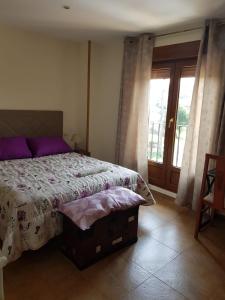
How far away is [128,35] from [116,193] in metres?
2.53

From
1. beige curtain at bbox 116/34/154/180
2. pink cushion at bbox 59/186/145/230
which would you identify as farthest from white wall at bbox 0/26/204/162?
pink cushion at bbox 59/186/145/230

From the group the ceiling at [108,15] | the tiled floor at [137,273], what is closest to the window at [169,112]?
the ceiling at [108,15]

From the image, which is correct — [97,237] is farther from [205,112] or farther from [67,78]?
[67,78]

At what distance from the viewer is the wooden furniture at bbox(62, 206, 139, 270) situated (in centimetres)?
197

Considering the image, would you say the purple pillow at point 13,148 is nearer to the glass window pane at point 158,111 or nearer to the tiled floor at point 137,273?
the tiled floor at point 137,273

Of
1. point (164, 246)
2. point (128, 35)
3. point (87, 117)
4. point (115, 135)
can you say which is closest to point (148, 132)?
point (115, 135)

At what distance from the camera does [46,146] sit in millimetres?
3533

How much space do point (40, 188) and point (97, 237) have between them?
68 cm

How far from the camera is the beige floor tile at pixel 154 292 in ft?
5.66

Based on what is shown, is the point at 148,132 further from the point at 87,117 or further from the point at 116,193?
the point at 116,193

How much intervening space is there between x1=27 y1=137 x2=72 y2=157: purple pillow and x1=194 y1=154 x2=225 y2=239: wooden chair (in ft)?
6.99

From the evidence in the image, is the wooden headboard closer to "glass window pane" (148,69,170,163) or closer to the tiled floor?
"glass window pane" (148,69,170,163)

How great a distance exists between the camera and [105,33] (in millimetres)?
3518

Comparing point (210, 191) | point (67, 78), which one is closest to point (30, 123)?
point (67, 78)
